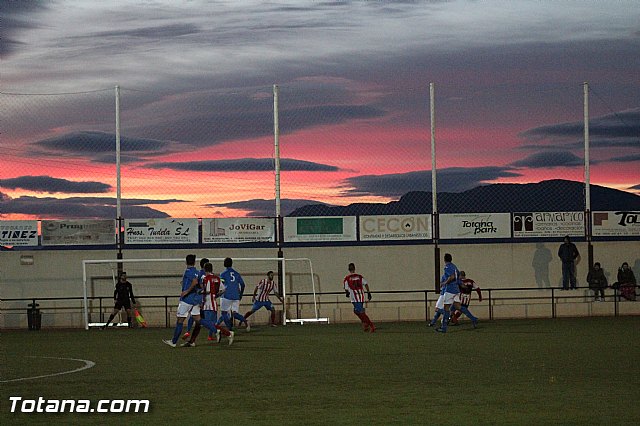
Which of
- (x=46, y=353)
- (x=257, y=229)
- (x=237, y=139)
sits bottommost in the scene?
(x=46, y=353)

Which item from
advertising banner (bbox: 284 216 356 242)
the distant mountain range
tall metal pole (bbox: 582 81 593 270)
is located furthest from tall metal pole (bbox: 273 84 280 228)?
tall metal pole (bbox: 582 81 593 270)

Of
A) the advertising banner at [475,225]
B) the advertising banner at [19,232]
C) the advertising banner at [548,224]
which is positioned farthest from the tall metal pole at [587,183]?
the advertising banner at [19,232]

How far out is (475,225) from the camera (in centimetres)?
3678

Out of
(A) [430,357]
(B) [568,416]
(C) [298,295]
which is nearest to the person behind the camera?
(B) [568,416]

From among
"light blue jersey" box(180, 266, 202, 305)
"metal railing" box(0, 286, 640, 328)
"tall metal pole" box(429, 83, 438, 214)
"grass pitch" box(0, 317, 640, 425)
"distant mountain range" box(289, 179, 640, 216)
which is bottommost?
"grass pitch" box(0, 317, 640, 425)

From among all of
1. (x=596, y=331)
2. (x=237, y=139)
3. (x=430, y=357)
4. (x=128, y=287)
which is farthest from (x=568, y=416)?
(x=237, y=139)

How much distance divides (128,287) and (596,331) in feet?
48.8

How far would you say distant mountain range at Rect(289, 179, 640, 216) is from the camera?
36688 millimetres

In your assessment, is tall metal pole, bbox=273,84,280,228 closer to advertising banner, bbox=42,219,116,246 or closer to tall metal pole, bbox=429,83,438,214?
tall metal pole, bbox=429,83,438,214

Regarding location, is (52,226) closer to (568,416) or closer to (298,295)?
(298,295)

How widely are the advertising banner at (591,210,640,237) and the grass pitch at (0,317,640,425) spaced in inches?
435

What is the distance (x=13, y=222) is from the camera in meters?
35.8

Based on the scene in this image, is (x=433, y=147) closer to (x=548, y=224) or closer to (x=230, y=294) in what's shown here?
(x=548, y=224)

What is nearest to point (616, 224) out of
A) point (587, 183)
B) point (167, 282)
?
point (587, 183)
